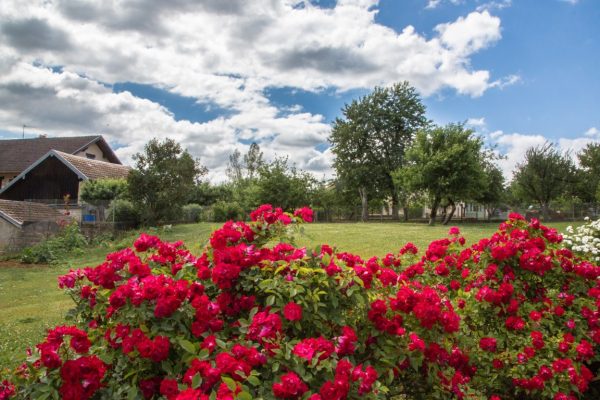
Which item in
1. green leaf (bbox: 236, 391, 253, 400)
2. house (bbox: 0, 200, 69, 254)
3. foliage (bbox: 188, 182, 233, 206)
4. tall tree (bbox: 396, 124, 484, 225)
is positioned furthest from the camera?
foliage (bbox: 188, 182, 233, 206)

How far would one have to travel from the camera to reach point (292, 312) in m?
2.27

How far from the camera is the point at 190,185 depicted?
82.7 feet

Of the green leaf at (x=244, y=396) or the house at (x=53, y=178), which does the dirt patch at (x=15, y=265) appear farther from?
the green leaf at (x=244, y=396)

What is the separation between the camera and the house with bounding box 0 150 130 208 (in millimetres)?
33000

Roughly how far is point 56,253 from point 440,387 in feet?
61.2

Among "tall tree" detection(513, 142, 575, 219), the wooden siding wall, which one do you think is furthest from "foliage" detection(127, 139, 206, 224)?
"tall tree" detection(513, 142, 575, 219)

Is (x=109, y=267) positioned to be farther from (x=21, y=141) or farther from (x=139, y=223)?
(x=21, y=141)

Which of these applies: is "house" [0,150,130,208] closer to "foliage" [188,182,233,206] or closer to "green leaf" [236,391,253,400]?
"foliage" [188,182,233,206]

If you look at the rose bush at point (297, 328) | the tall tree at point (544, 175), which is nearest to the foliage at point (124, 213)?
the rose bush at point (297, 328)

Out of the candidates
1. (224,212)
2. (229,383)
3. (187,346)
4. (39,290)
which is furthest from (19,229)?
(229,383)

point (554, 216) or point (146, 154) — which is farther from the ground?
point (146, 154)

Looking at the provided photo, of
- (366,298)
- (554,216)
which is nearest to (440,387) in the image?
(366,298)

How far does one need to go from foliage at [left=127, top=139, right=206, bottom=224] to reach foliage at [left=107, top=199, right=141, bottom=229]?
0.38m

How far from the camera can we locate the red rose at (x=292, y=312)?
226cm
